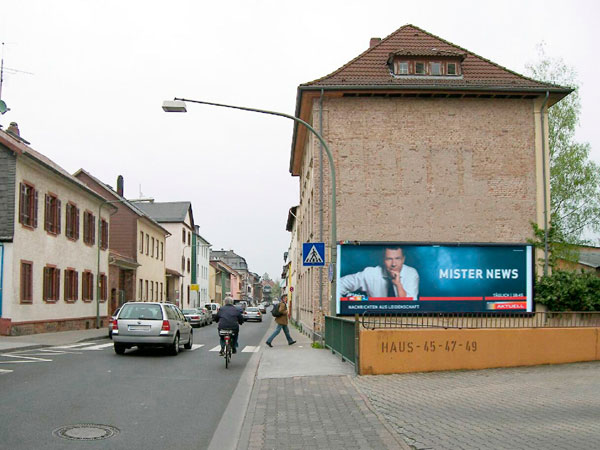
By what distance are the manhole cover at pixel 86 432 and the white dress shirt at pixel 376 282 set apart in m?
14.2

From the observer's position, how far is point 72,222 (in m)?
32.1

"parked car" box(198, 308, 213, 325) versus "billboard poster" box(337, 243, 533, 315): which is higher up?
"billboard poster" box(337, 243, 533, 315)

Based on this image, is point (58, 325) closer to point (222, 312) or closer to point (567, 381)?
point (222, 312)

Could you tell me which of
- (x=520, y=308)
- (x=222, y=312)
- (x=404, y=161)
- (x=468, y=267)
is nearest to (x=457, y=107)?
(x=404, y=161)

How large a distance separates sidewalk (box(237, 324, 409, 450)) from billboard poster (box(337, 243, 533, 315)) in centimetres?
810

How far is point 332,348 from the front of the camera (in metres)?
16.1

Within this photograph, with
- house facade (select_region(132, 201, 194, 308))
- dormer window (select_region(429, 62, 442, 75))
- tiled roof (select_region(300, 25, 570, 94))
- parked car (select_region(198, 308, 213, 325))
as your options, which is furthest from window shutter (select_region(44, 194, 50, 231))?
house facade (select_region(132, 201, 194, 308))

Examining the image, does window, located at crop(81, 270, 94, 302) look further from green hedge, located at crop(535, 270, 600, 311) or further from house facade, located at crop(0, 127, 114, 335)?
green hedge, located at crop(535, 270, 600, 311)

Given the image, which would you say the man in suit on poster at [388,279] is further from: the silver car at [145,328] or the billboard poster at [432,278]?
the silver car at [145,328]

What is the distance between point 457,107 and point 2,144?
56.1 feet

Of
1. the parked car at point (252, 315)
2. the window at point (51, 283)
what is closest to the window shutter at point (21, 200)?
the window at point (51, 283)

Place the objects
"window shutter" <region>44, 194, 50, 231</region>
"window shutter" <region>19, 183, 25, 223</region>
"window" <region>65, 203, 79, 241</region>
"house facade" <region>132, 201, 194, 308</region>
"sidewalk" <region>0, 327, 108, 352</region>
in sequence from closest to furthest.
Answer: "sidewalk" <region>0, 327, 108, 352</region> < "window shutter" <region>19, 183, 25, 223</region> < "window shutter" <region>44, 194, 50, 231</region> < "window" <region>65, 203, 79, 241</region> < "house facade" <region>132, 201, 194, 308</region>

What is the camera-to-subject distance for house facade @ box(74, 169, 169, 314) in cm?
A: 4181

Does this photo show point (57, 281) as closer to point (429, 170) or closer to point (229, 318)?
point (229, 318)
